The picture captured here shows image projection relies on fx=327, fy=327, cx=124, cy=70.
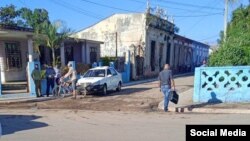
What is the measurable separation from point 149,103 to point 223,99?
Result: 3078 millimetres

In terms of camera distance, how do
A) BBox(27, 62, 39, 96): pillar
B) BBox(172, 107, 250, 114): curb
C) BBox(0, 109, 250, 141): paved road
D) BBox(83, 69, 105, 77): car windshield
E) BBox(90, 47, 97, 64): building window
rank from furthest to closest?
BBox(90, 47, 97, 64): building window → BBox(83, 69, 105, 77): car windshield → BBox(27, 62, 39, 96): pillar → BBox(172, 107, 250, 114): curb → BBox(0, 109, 250, 141): paved road

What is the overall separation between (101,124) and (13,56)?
1572 cm

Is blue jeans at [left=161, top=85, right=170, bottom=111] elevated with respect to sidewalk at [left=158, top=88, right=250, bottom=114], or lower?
elevated

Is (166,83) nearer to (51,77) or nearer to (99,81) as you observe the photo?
(99,81)

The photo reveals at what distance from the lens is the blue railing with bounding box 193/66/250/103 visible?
42.3 ft

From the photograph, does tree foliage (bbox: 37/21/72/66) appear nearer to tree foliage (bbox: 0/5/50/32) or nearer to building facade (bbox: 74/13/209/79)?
building facade (bbox: 74/13/209/79)

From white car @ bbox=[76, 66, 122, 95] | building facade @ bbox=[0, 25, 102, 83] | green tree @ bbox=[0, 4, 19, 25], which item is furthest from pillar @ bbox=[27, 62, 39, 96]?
green tree @ bbox=[0, 4, 19, 25]

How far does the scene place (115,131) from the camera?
8.28 meters

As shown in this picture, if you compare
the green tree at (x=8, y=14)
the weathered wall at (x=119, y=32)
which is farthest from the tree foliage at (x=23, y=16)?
the weathered wall at (x=119, y=32)

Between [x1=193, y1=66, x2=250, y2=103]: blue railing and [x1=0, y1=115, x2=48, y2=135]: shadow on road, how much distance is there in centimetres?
657

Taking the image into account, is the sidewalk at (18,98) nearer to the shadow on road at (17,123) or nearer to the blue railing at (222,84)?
the shadow on road at (17,123)

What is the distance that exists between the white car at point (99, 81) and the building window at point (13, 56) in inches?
280

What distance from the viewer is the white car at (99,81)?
56.5ft

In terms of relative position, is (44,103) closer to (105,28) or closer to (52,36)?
(52,36)
